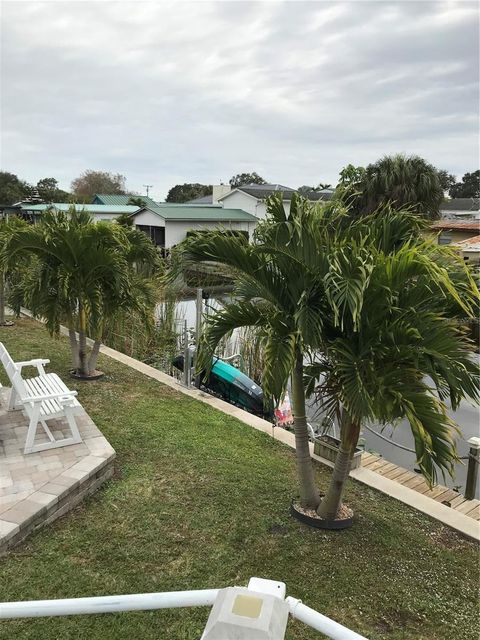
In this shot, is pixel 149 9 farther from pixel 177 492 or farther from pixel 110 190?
pixel 110 190

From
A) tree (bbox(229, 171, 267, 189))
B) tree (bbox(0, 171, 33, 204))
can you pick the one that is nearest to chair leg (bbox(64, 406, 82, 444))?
tree (bbox(0, 171, 33, 204))

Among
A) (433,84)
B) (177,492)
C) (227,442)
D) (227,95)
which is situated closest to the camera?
(177,492)

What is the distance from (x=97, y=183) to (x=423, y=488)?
6365 centimetres

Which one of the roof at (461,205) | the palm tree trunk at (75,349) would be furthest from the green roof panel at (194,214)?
the roof at (461,205)

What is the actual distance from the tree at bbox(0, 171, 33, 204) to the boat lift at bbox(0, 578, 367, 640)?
58111 mm

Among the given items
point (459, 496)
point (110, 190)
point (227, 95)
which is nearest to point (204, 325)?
point (459, 496)

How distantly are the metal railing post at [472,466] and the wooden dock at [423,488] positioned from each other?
86 mm

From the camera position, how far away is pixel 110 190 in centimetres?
6306

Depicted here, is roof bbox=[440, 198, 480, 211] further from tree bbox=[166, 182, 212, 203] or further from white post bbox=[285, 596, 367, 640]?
white post bbox=[285, 596, 367, 640]

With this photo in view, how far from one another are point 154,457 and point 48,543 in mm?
1365

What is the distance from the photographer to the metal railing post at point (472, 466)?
4.25 metres

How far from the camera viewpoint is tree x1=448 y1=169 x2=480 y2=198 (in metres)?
69.9

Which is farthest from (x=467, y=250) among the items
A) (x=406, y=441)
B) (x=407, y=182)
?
(x=407, y=182)

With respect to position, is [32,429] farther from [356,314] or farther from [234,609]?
[234,609]
